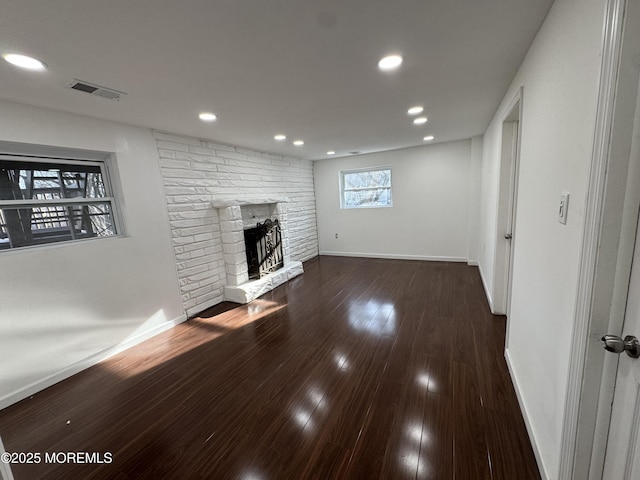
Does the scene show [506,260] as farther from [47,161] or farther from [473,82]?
[47,161]

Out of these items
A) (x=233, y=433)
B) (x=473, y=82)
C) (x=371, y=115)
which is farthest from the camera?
(x=371, y=115)

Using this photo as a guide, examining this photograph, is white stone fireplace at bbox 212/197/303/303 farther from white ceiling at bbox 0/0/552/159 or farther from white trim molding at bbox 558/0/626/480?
white trim molding at bbox 558/0/626/480

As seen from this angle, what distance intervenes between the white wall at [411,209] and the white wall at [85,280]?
359 cm

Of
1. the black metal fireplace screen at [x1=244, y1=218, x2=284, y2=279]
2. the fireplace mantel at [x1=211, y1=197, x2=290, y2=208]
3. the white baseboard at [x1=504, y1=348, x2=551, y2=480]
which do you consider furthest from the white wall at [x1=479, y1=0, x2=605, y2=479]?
the black metal fireplace screen at [x1=244, y1=218, x2=284, y2=279]

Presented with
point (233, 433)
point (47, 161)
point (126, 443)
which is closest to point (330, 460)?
point (233, 433)

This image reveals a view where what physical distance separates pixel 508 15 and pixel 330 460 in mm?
2432

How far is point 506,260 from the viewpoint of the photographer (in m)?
2.68

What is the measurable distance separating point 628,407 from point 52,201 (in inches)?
141

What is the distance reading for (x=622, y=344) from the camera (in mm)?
788

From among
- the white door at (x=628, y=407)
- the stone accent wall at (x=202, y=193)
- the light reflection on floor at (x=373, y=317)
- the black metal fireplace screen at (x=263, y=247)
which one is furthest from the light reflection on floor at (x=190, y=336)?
the white door at (x=628, y=407)

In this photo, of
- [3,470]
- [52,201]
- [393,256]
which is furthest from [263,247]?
[3,470]

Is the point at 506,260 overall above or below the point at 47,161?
below

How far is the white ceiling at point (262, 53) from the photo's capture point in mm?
1149

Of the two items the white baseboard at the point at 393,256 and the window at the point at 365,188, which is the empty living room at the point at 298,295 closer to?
the white baseboard at the point at 393,256
